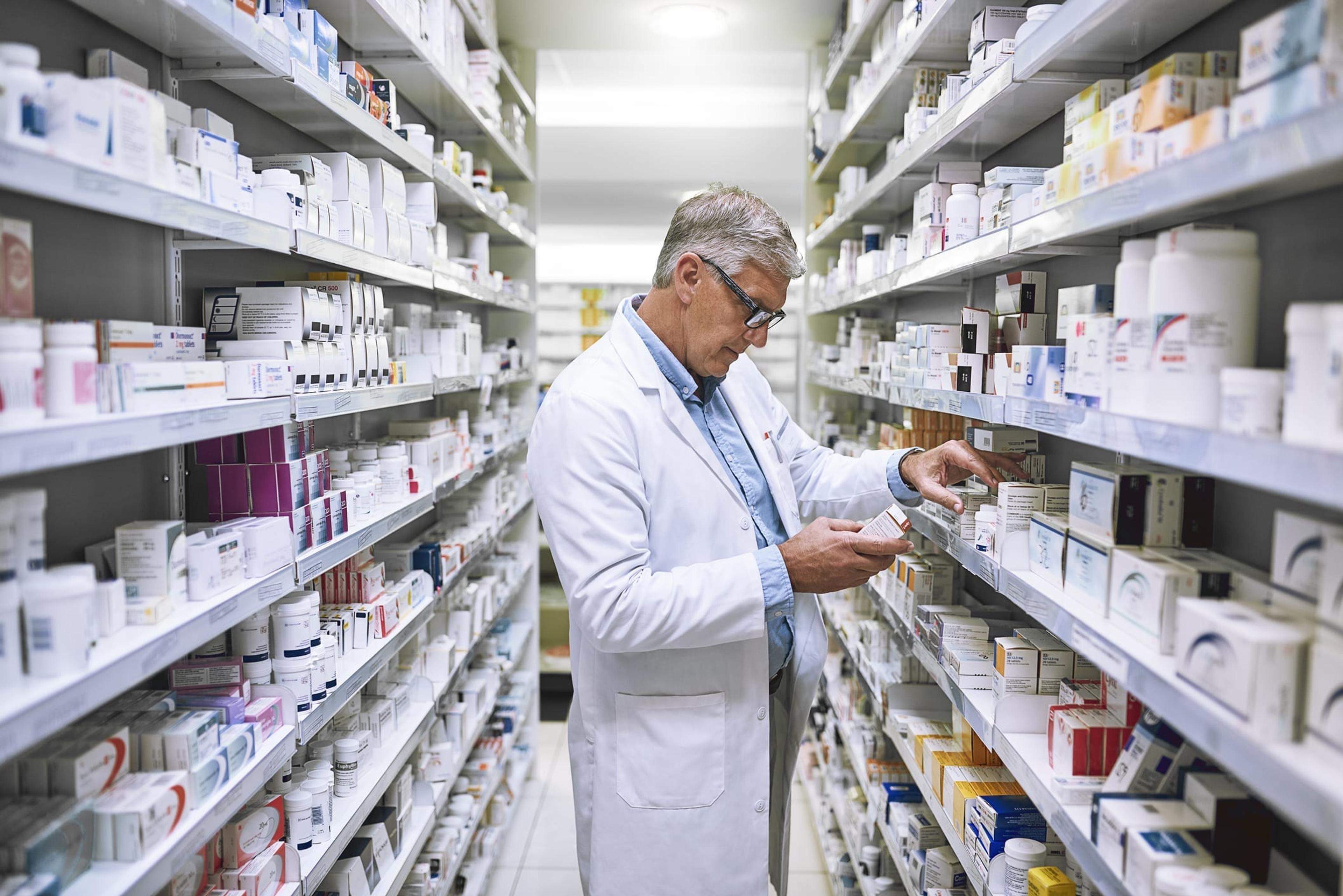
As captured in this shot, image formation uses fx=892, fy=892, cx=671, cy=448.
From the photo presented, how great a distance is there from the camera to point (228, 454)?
2.05 m

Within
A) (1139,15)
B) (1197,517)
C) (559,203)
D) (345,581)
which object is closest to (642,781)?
(345,581)

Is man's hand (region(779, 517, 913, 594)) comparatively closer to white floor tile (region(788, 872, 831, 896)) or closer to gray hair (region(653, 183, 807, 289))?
gray hair (region(653, 183, 807, 289))

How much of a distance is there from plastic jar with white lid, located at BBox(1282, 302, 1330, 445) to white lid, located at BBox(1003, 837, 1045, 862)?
1.19m

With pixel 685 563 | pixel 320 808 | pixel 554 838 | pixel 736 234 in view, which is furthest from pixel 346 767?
pixel 554 838

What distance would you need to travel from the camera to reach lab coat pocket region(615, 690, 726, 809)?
2188 millimetres

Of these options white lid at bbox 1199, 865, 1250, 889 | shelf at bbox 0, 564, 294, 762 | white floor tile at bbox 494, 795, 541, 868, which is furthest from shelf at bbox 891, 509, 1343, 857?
white floor tile at bbox 494, 795, 541, 868

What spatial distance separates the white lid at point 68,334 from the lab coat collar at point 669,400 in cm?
120

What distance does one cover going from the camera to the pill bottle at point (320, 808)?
2137 mm

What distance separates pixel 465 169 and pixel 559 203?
12.7 feet

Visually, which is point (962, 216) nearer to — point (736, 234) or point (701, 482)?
point (736, 234)

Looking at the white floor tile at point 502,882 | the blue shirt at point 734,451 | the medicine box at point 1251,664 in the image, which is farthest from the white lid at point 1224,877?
the white floor tile at point 502,882

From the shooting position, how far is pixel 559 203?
7.50m

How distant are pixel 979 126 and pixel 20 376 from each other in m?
2.34

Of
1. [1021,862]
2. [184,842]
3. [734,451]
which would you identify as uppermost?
[734,451]
